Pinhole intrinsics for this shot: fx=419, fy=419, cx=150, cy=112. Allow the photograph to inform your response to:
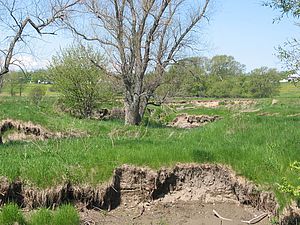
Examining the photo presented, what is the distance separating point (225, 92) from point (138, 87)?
4528cm

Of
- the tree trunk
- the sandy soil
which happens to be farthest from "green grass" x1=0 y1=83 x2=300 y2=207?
the tree trunk

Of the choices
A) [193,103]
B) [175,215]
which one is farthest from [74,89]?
[193,103]

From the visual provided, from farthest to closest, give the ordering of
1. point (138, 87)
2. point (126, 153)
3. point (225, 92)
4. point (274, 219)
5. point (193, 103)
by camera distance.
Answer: point (225, 92) → point (193, 103) → point (138, 87) → point (126, 153) → point (274, 219)

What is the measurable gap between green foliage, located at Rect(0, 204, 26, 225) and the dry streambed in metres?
0.78

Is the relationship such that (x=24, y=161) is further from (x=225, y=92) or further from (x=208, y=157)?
(x=225, y=92)

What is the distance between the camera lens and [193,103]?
4562cm

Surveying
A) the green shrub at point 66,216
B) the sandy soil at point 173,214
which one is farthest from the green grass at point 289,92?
the green shrub at point 66,216

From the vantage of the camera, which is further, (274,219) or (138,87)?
(138,87)

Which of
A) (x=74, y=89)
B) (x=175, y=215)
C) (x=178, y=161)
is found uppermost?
(x=74, y=89)

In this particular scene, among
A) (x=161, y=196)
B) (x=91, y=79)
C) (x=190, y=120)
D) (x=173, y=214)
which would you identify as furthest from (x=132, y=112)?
(x=173, y=214)

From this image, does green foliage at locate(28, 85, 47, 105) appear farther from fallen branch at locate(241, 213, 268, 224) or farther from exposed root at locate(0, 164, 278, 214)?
fallen branch at locate(241, 213, 268, 224)

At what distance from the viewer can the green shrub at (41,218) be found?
7.40m

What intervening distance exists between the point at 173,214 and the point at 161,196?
829 mm

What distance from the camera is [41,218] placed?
7441 mm
